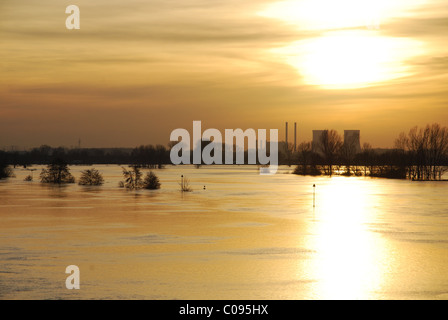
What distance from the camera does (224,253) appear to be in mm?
16516

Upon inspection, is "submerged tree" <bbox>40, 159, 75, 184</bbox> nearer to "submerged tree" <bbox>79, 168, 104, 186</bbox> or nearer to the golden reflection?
"submerged tree" <bbox>79, 168, 104, 186</bbox>

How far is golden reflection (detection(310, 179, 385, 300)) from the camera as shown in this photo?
1213cm

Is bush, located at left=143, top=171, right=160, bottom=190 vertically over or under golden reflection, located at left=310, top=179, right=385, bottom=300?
over

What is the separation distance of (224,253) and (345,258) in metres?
3.59

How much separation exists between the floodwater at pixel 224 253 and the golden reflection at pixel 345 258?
0.11 feet

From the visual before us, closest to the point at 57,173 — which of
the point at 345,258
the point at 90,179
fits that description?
the point at 90,179

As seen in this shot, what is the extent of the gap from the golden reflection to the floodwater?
0.03 m

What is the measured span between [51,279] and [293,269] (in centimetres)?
603

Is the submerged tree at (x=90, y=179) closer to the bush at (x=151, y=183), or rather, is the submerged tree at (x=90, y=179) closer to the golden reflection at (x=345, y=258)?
the bush at (x=151, y=183)

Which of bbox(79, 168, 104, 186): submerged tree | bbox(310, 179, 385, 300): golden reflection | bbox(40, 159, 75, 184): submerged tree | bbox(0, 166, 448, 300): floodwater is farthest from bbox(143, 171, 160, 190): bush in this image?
bbox(310, 179, 385, 300): golden reflection

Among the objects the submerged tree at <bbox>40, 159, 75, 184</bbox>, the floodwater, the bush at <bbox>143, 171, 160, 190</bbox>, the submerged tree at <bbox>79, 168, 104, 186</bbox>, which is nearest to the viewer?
the floodwater

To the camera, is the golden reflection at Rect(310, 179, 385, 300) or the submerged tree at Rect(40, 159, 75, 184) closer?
the golden reflection at Rect(310, 179, 385, 300)

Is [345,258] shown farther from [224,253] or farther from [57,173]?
[57,173]
